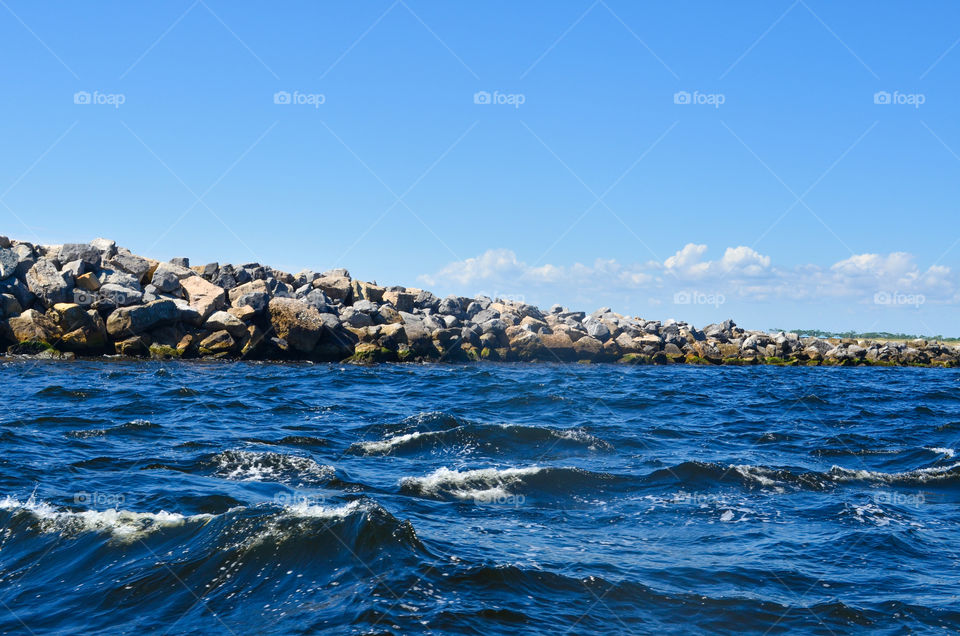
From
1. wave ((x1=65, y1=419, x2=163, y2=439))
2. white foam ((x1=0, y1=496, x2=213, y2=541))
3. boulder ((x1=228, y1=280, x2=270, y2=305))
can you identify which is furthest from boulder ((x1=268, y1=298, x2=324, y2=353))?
white foam ((x1=0, y1=496, x2=213, y2=541))

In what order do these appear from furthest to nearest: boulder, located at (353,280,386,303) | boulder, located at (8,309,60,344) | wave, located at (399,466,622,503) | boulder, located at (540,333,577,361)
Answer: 1. boulder, located at (540,333,577,361)
2. boulder, located at (353,280,386,303)
3. boulder, located at (8,309,60,344)
4. wave, located at (399,466,622,503)

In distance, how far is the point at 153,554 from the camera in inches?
273

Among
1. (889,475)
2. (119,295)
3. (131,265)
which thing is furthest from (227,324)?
(889,475)

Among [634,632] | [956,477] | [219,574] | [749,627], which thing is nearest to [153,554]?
[219,574]

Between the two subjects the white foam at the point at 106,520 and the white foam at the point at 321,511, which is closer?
the white foam at the point at 106,520

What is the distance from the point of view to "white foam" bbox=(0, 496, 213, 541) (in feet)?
24.6

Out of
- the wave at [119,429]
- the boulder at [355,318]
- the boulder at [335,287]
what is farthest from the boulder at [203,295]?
the wave at [119,429]

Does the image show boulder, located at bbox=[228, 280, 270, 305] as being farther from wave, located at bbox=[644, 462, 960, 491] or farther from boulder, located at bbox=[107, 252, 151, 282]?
wave, located at bbox=[644, 462, 960, 491]

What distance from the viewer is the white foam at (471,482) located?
9.80 meters

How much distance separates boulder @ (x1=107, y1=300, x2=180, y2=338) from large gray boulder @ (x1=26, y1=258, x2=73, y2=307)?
75.1 inches

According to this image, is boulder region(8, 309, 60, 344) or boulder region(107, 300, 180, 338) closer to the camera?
boulder region(8, 309, 60, 344)

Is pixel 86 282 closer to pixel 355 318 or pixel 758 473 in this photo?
pixel 355 318

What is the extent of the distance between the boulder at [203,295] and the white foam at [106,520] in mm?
22243

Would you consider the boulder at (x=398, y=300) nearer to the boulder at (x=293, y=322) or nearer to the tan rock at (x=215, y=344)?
the boulder at (x=293, y=322)
